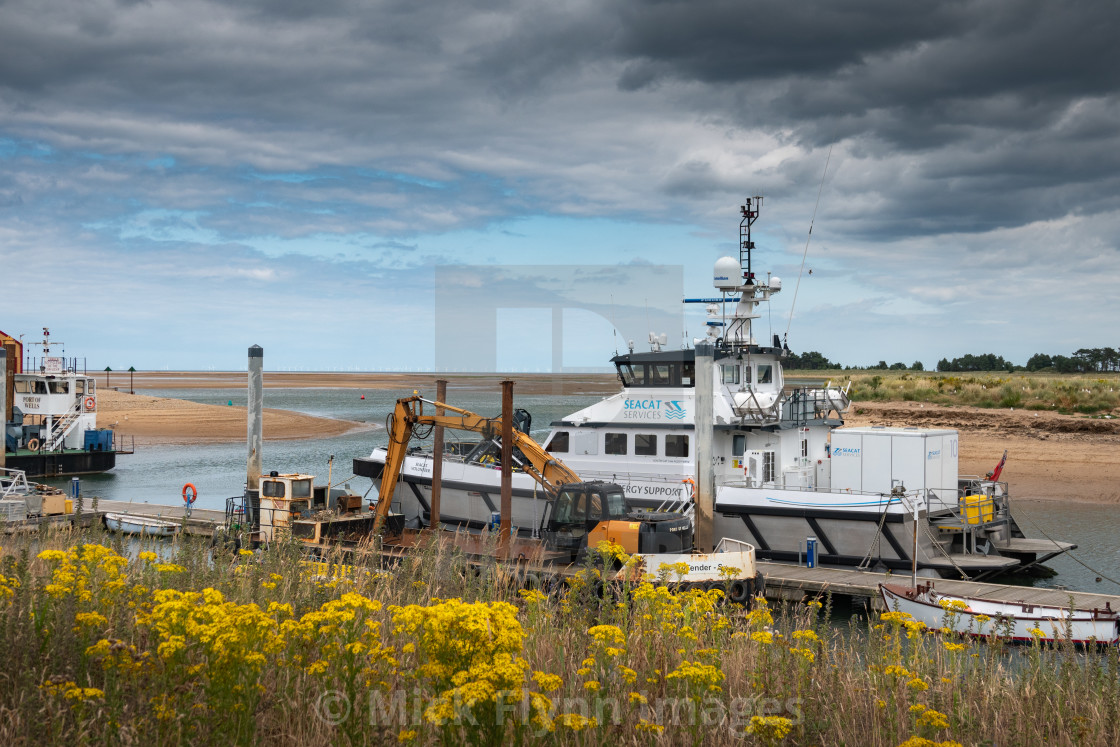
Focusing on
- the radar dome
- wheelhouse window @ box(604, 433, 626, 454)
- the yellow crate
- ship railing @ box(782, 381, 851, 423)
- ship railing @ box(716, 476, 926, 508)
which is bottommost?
the yellow crate

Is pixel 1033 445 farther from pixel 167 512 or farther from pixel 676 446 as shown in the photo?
pixel 167 512

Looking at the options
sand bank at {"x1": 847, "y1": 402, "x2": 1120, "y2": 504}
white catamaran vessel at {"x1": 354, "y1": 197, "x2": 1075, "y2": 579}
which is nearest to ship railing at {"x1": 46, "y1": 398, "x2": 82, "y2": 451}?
white catamaran vessel at {"x1": 354, "y1": 197, "x2": 1075, "y2": 579}

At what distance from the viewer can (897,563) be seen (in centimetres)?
1753

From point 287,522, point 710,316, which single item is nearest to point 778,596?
point 710,316

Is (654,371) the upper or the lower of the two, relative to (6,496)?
upper

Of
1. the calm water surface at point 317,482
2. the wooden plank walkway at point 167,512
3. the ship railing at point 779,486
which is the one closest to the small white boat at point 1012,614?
the ship railing at point 779,486

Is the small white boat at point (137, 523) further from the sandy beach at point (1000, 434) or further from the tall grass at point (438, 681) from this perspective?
the tall grass at point (438, 681)

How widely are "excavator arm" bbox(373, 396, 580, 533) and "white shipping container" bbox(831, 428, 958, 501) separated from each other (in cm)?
613

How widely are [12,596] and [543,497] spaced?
49.1 ft

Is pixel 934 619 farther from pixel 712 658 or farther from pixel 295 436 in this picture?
pixel 295 436

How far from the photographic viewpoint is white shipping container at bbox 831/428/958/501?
1905cm

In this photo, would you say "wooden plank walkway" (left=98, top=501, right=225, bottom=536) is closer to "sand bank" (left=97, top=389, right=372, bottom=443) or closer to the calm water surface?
the calm water surface

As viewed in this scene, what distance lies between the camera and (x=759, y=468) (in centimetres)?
1991

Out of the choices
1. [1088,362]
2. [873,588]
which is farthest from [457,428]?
[1088,362]
